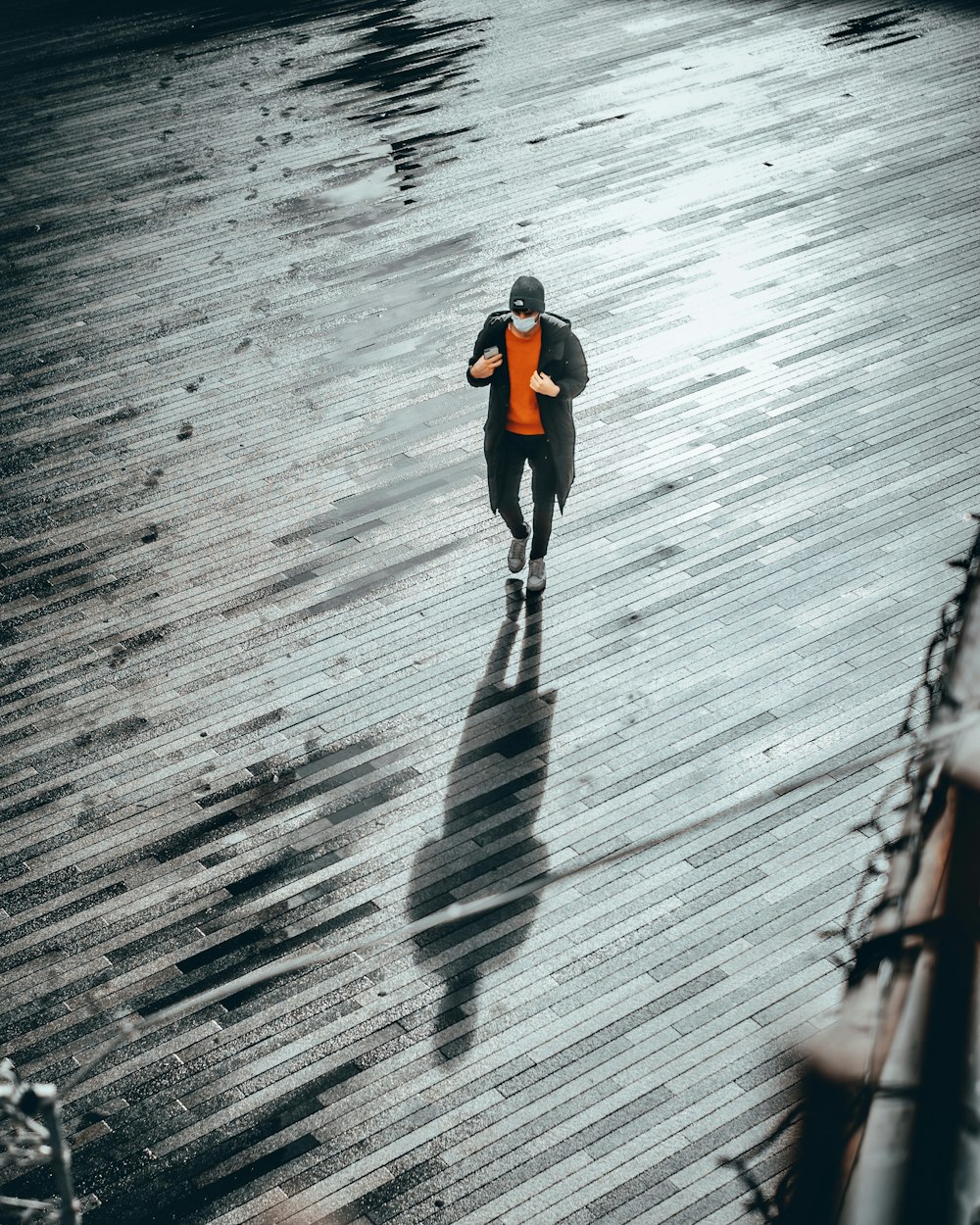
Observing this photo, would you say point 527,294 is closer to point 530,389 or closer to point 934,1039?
point 530,389

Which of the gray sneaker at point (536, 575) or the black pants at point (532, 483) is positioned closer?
the black pants at point (532, 483)

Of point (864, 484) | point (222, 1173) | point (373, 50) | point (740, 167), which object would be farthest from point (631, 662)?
point (373, 50)

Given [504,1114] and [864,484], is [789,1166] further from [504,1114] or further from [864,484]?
[864,484]

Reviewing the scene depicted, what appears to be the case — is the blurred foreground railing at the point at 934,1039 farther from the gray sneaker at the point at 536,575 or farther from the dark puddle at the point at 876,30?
the dark puddle at the point at 876,30

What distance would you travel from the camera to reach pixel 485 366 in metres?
Answer: 5.10

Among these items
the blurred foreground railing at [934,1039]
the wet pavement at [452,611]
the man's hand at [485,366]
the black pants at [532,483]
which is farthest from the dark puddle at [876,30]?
the blurred foreground railing at [934,1039]

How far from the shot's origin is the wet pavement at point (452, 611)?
398 cm

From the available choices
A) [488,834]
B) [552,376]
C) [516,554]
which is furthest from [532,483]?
[488,834]

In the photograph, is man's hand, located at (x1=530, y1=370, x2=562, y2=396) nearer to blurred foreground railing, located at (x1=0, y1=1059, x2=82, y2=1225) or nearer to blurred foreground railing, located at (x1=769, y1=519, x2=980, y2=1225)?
blurred foreground railing, located at (x1=769, y1=519, x2=980, y2=1225)

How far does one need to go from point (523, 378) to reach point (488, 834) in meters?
1.89

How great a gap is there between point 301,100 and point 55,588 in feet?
21.3

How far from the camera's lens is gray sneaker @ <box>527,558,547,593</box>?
570 cm

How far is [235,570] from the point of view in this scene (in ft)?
20.0

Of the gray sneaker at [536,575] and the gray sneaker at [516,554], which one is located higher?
the gray sneaker at [516,554]
